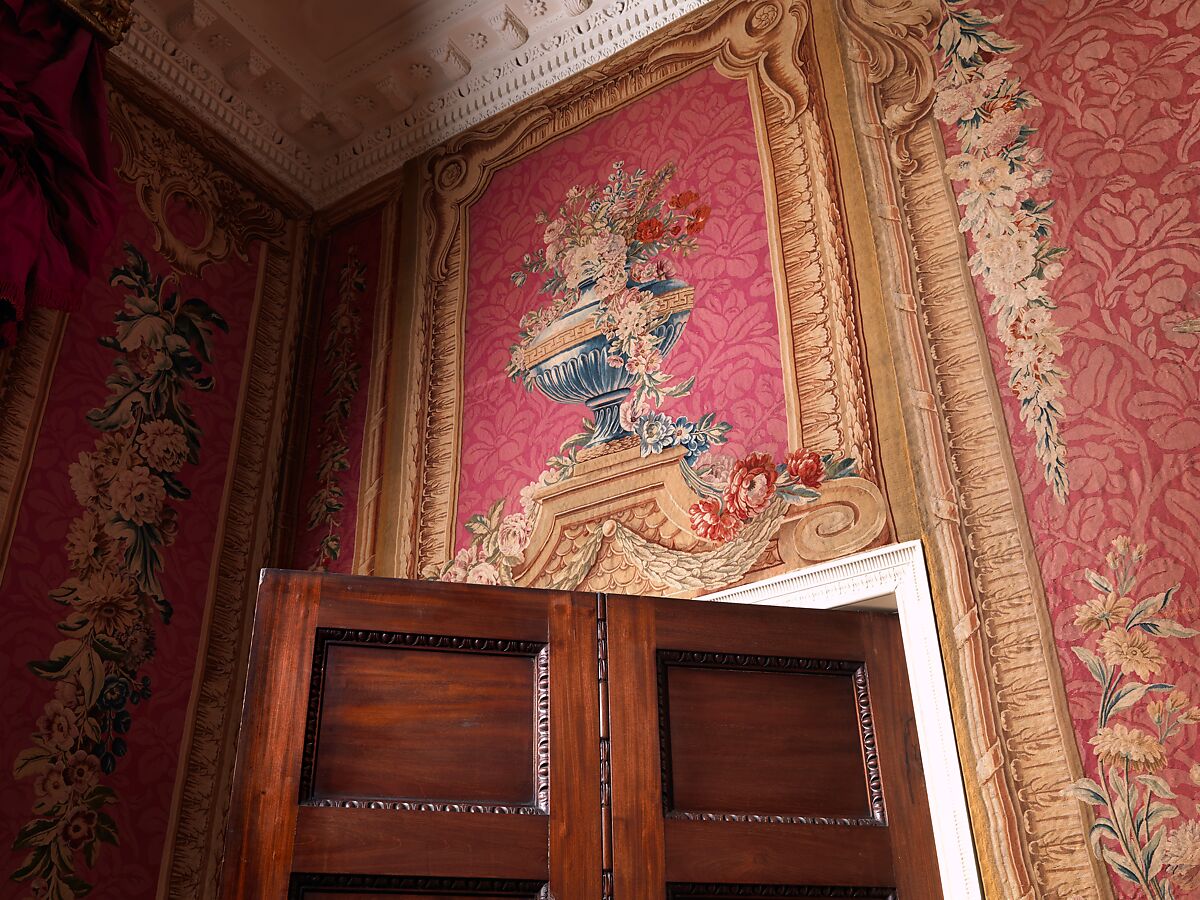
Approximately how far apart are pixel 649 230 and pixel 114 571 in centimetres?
181

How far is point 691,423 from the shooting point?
9.25ft

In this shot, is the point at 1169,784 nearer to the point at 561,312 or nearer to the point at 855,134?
the point at 855,134

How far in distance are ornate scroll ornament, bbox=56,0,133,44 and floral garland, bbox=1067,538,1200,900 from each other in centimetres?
307

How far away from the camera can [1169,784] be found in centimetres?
195

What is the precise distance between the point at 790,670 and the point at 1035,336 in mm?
909

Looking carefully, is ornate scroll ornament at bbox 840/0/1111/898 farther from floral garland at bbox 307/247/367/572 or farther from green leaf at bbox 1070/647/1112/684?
floral garland at bbox 307/247/367/572

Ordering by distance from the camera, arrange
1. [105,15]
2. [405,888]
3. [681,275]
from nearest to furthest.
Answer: [405,888], [681,275], [105,15]

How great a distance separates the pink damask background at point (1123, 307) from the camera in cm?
209

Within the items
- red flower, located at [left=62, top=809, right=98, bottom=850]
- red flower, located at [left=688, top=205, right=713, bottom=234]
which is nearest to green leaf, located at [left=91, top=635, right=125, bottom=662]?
red flower, located at [left=62, top=809, right=98, bottom=850]

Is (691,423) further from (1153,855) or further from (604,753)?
(1153,855)

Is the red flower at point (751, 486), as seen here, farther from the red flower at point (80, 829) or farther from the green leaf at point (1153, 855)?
the red flower at point (80, 829)

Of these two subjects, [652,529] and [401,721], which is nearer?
[401,721]

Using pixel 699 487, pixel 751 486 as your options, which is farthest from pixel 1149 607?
pixel 699 487

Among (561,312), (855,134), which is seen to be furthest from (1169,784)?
(561,312)
